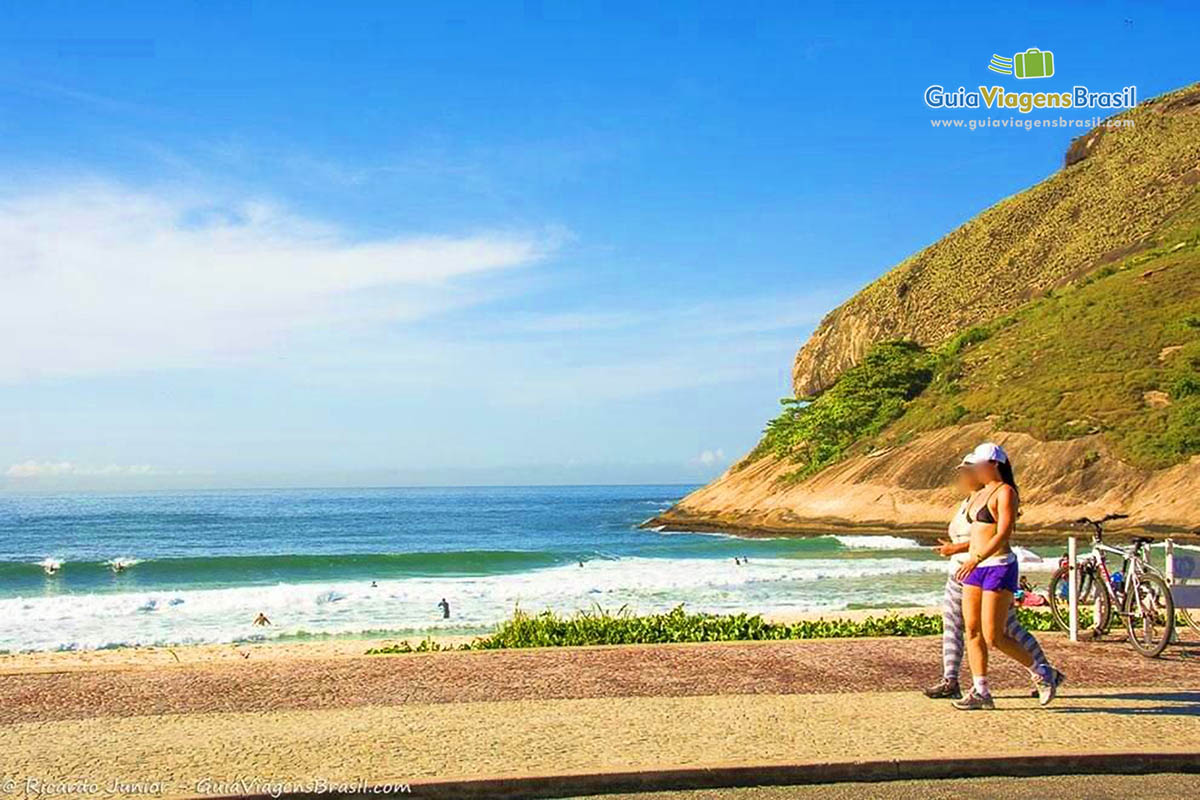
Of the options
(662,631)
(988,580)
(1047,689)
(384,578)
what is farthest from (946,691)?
(384,578)

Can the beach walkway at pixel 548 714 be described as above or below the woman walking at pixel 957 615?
below

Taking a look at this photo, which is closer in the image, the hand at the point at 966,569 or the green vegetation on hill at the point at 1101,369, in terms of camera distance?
the hand at the point at 966,569

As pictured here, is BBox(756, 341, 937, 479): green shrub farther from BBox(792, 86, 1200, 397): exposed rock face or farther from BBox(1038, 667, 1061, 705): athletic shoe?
BBox(1038, 667, 1061, 705): athletic shoe

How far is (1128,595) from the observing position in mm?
11172

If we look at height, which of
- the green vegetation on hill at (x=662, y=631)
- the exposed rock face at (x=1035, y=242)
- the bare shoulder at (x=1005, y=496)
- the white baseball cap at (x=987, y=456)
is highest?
the exposed rock face at (x=1035, y=242)

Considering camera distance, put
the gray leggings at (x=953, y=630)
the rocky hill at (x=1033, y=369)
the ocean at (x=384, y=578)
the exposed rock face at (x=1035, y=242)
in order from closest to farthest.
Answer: the gray leggings at (x=953, y=630)
the ocean at (x=384, y=578)
the rocky hill at (x=1033, y=369)
the exposed rock face at (x=1035, y=242)

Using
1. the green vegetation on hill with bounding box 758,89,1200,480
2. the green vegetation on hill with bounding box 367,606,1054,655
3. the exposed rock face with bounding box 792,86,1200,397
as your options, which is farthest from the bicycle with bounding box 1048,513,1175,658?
the exposed rock face with bounding box 792,86,1200,397

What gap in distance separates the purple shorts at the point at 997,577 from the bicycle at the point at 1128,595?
10.2 ft

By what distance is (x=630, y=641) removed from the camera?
12344 millimetres

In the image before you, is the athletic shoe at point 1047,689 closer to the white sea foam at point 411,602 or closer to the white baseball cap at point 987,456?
the white baseball cap at point 987,456

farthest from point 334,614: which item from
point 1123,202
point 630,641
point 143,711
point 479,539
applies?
point 1123,202

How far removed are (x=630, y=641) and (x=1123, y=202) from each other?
293ft

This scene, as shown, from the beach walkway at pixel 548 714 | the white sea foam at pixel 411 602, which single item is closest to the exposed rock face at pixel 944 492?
the white sea foam at pixel 411 602

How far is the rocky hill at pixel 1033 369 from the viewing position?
166 ft
